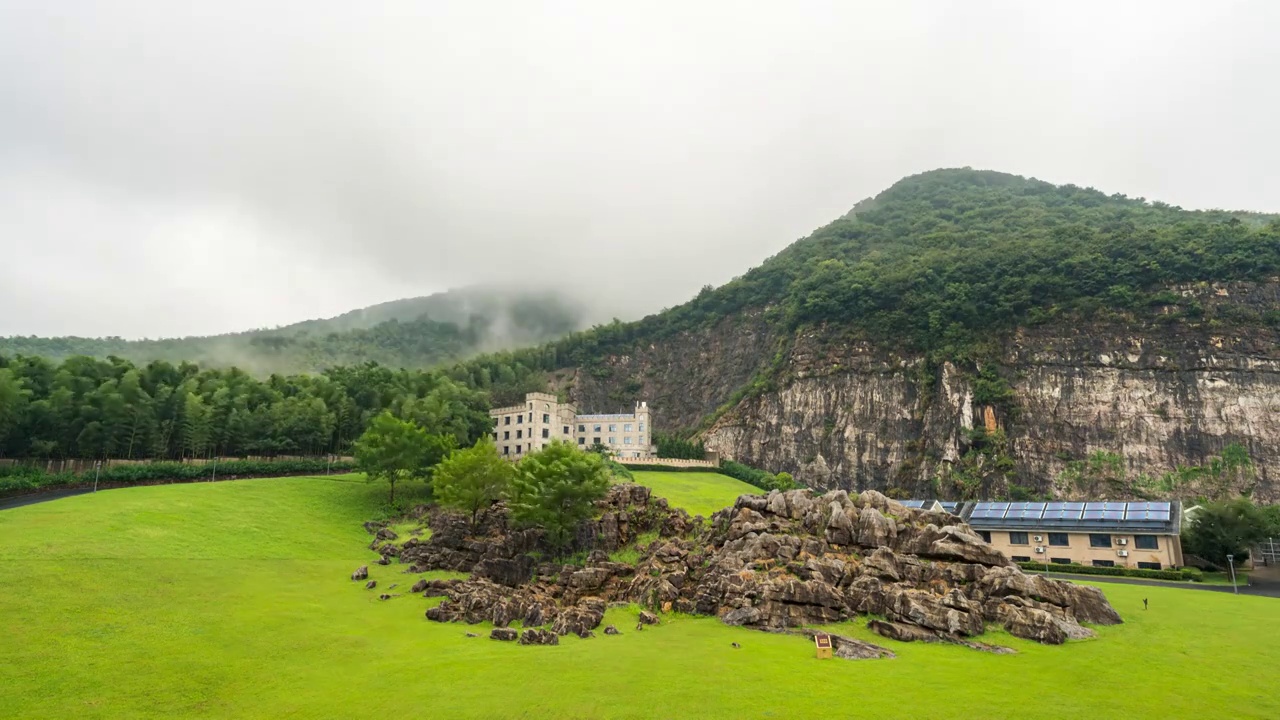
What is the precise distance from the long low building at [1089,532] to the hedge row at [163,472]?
6045cm

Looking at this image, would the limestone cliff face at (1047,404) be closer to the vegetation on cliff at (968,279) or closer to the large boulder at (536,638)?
the vegetation on cliff at (968,279)

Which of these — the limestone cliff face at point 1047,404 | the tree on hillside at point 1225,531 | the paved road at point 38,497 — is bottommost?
the tree on hillside at point 1225,531

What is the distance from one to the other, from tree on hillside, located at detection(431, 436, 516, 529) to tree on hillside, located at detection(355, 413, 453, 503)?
21.6ft

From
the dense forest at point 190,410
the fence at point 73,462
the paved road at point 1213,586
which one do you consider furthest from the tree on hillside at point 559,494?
the paved road at point 1213,586

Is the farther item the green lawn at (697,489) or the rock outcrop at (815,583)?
the green lawn at (697,489)

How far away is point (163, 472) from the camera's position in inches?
2315

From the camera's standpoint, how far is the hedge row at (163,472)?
166 feet

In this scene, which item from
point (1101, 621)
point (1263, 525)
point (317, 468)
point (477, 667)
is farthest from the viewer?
point (317, 468)

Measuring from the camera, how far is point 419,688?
2234cm

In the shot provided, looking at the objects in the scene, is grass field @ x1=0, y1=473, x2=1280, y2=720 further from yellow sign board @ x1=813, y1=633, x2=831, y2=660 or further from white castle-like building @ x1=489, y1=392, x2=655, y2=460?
white castle-like building @ x1=489, y1=392, x2=655, y2=460

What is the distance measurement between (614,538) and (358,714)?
27.8m

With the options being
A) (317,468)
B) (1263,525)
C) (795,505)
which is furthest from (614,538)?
(1263,525)

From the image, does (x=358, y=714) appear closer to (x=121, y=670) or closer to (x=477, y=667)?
(x=477, y=667)

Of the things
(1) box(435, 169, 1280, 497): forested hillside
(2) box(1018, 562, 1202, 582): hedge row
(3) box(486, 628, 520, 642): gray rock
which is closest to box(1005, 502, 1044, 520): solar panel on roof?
(2) box(1018, 562, 1202, 582): hedge row
